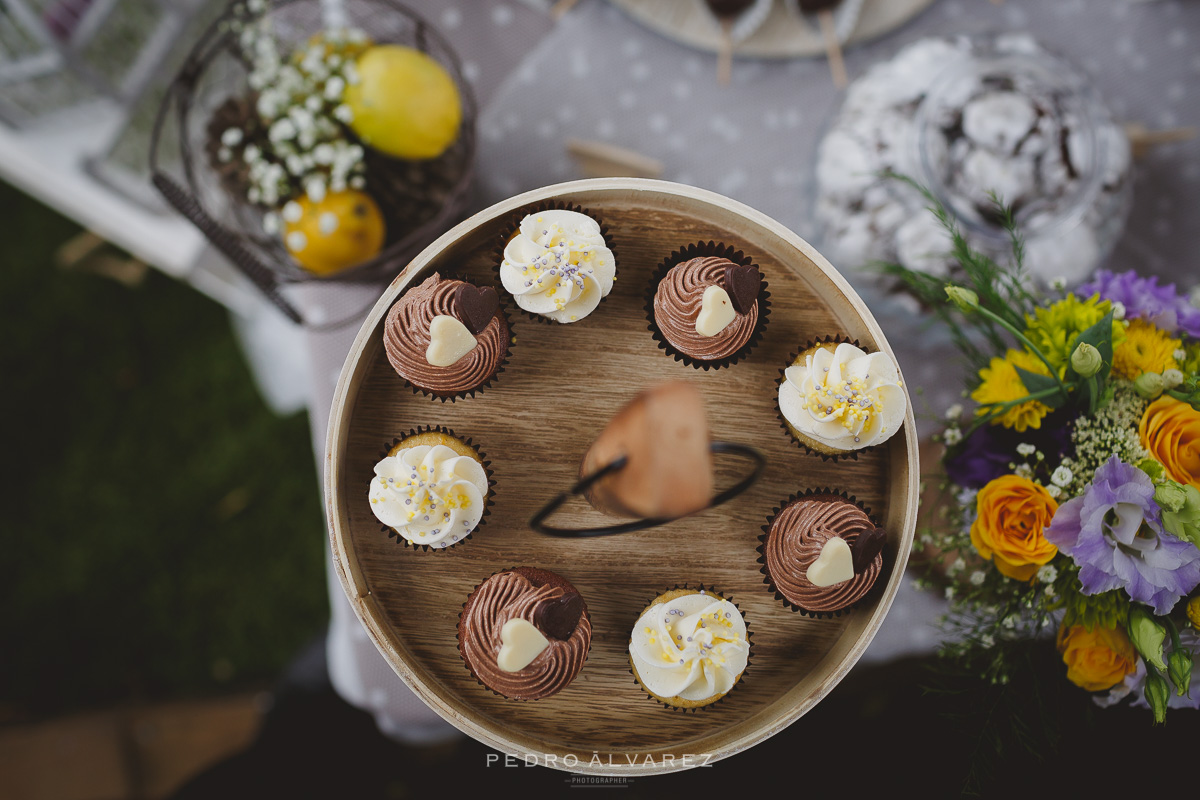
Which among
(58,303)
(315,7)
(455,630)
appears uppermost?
(315,7)

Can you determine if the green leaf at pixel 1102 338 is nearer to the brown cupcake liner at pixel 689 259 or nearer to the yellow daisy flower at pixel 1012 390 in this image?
the yellow daisy flower at pixel 1012 390

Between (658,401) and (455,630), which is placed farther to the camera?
(455,630)

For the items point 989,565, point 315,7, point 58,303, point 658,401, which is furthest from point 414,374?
point 58,303

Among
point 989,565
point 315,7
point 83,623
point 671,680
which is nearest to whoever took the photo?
point 671,680

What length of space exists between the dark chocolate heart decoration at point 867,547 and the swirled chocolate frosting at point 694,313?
0.34 meters

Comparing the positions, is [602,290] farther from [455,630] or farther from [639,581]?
[455,630]

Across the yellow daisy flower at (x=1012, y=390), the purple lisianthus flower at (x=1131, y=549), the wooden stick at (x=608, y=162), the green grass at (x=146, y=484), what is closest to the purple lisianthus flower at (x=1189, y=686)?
the purple lisianthus flower at (x=1131, y=549)

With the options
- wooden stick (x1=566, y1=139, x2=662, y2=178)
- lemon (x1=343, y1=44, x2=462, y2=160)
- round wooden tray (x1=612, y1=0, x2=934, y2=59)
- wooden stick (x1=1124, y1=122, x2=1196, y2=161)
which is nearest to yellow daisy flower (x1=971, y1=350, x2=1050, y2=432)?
wooden stick (x1=1124, y1=122, x2=1196, y2=161)

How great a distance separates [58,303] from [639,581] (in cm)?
280

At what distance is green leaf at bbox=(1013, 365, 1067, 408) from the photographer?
1041 mm

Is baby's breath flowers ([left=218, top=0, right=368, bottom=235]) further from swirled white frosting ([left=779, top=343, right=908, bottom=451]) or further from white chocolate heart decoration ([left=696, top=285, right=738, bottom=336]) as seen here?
swirled white frosting ([left=779, top=343, right=908, bottom=451])

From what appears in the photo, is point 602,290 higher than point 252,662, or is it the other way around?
point 602,290

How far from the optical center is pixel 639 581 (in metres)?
1.16

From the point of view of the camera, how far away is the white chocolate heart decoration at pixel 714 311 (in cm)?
104
